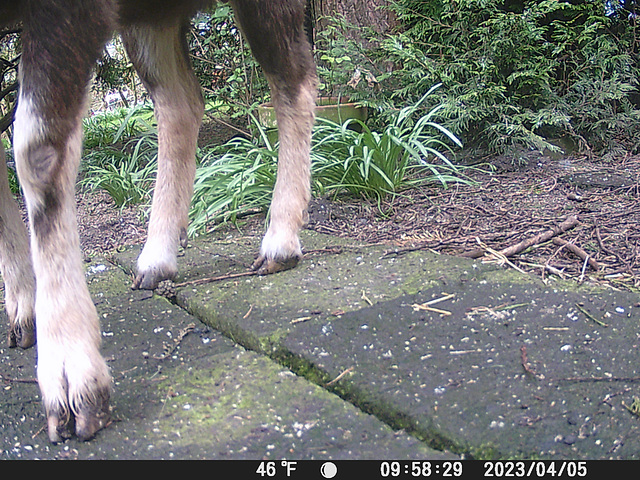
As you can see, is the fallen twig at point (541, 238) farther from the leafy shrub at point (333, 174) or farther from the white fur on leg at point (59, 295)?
the white fur on leg at point (59, 295)

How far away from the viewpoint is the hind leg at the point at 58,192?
151cm

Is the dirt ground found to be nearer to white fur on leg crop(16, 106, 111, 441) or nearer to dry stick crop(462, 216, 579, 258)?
dry stick crop(462, 216, 579, 258)

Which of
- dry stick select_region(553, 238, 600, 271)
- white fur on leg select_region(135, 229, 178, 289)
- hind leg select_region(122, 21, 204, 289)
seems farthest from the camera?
hind leg select_region(122, 21, 204, 289)

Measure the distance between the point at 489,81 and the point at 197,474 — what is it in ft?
11.5

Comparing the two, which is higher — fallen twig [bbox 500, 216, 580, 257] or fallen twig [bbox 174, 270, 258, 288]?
fallen twig [bbox 174, 270, 258, 288]

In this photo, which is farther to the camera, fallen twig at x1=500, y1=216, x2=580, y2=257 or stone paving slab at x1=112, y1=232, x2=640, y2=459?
fallen twig at x1=500, y1=216, x2=580, y2=257

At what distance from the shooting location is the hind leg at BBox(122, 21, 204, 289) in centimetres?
255

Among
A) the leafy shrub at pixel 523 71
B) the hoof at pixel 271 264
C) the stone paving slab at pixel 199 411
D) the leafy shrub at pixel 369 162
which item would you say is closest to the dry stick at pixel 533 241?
the hoof at pixel 271 264

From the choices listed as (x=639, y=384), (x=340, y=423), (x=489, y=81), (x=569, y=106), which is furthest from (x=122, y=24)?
(x=569, y=106)

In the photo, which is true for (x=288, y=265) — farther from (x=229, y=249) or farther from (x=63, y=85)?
(x=63, y=85)

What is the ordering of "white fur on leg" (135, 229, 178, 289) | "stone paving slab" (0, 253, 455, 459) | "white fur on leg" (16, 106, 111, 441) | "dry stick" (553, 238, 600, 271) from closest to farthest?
"stone paving slab" (0, 253, 455, 459) < "white fur on leg" (16, 106, 111, 441) < "dry stick" (553, 238, 600, 271) < "white fur on leg" (135, 229, 178, 289)
